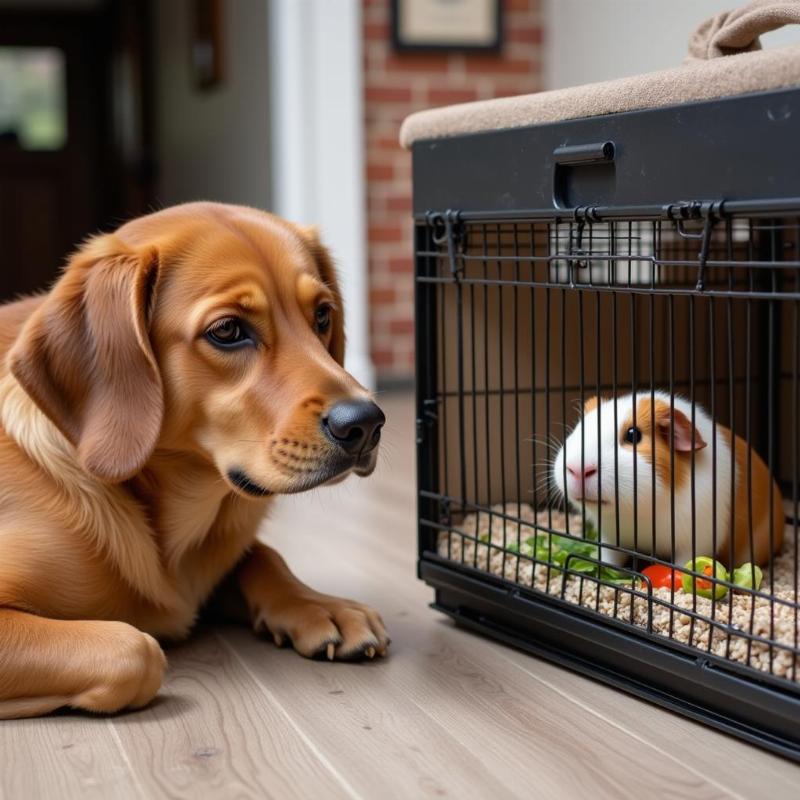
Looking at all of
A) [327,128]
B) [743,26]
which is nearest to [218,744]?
[743,26]

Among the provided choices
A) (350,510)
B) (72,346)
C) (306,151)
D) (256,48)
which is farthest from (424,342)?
(256,48)

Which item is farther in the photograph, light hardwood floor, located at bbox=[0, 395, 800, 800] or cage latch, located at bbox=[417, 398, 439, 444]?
cage latch, located at bbox=[417, 398, 439, 444]

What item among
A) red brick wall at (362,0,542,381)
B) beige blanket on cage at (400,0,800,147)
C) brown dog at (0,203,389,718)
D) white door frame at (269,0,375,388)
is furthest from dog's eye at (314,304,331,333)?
red brick wall at (362,0,542,381)

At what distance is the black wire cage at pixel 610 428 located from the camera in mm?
1334

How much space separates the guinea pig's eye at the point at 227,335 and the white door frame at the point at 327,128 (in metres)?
3.06

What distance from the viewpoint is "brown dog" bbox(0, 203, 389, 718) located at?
1454mm

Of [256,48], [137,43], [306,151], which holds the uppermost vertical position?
[137,43]

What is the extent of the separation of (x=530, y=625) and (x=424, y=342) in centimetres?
46

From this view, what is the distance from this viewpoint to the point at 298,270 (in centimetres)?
162

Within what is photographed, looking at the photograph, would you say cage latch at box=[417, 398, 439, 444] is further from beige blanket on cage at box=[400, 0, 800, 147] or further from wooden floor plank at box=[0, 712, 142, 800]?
wooden floor plank at box=[0, 712, 142, 800]

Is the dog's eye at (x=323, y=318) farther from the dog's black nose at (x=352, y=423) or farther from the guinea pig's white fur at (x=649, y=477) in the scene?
the guinea pig's white fur at (x=649, y=477)

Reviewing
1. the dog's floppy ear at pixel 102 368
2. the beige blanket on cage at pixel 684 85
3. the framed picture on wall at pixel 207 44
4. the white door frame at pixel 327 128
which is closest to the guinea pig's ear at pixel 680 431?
the beige blanket on cage at pixel 684 85

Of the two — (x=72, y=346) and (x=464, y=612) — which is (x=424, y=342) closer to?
(x=464, y=612)

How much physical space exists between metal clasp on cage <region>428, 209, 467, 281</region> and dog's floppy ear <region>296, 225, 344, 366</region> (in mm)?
163
